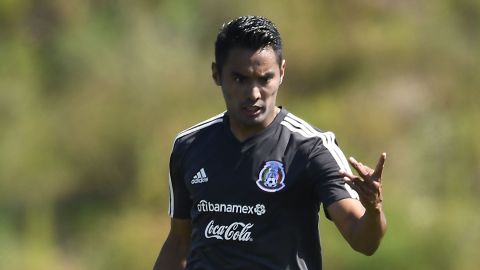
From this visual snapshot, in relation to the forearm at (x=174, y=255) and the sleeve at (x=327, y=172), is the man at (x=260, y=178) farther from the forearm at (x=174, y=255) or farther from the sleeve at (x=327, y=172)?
the forearm at (x=174, y=255)

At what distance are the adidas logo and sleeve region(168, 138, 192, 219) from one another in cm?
15

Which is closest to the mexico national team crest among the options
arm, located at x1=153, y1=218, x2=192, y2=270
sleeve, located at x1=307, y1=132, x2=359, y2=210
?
sleeve, located at x1=307, y1=132, x2=359, y2=210

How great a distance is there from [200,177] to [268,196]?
367mm

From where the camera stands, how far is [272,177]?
516 centimetres

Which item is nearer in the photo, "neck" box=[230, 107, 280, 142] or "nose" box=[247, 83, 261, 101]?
"nose" box=[247, 83, 261, 101]

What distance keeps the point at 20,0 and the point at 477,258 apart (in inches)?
215

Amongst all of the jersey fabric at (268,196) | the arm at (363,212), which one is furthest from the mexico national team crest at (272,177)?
the arm at (363,212)

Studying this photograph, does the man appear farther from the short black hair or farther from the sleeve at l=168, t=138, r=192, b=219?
the sleeve at l=168, t=138, r=192, b=219

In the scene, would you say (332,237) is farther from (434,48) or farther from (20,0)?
(20,0)

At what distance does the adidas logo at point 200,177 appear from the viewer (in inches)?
211

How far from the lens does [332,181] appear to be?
16.6ft

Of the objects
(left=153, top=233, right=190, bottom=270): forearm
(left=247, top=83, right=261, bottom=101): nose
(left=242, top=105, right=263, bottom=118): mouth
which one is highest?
(left=247, top=83, right=261, bottom=101): nose

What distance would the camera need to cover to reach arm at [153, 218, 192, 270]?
5.72 meters

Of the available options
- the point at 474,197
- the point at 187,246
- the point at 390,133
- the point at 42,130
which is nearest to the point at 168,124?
the point at 42,130
